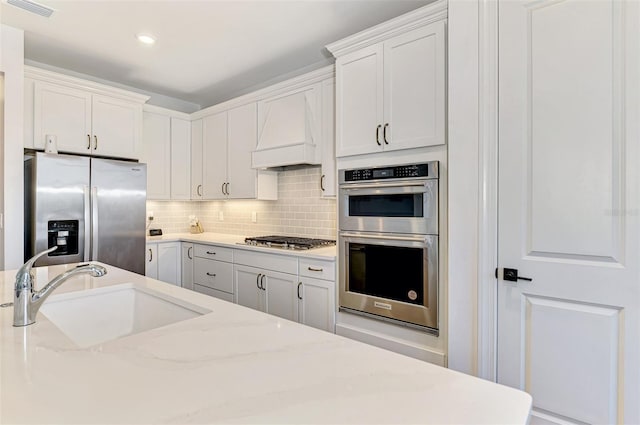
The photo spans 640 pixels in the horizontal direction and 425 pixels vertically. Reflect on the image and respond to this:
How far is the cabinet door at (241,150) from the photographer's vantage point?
3.46m

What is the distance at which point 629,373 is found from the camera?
4.79ft

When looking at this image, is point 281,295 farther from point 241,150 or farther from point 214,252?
point 241,150

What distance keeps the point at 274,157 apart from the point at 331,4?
53.2 inches

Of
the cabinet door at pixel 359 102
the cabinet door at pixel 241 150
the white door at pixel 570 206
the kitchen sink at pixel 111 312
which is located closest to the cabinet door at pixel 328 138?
the cabinet door at pixel 359 102

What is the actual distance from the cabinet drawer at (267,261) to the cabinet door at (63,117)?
5.97ft

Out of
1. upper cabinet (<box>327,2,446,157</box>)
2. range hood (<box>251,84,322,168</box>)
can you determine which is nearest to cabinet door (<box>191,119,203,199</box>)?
range hood (<box>251,84,322,168</box>)

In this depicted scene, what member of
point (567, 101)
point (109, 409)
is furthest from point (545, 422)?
point (109, 409)

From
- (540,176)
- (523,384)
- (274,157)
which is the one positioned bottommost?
(523,384)

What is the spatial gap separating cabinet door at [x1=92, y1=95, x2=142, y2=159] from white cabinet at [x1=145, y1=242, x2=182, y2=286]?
1.01m

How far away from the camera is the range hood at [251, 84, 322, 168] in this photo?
2.90 metres

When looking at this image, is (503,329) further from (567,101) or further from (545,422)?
(567,101)

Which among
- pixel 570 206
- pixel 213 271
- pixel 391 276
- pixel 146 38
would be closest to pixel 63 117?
pixel 146 38

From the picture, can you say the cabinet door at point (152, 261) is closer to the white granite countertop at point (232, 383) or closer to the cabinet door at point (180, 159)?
the cabinet door at point (180, 159)

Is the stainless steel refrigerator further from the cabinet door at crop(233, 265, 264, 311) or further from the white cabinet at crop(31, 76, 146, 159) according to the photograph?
the cabinet door at crop(233, 265, 264, 311)
